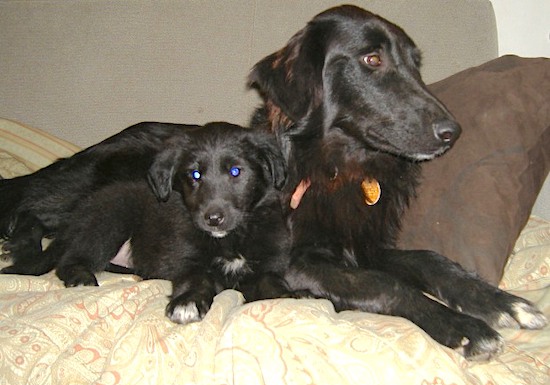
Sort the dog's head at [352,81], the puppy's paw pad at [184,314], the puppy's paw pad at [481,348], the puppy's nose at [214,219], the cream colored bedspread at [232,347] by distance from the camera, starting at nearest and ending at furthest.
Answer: the cream colored bedspread at [232,347]
the puppy's paw pad at [481,348]
the puppy's paw pad at [184,314]
the dog's head at [352,81]
the puppy's nose at [214,219]

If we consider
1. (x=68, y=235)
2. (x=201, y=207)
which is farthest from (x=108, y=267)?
(x=201, y=207)

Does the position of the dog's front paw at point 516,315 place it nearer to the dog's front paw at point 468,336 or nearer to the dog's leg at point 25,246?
the dog's front paw at point 468,336

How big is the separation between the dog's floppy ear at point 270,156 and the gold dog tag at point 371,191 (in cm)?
30

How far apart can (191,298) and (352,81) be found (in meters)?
0.88

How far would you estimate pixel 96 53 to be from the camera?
2.88 m

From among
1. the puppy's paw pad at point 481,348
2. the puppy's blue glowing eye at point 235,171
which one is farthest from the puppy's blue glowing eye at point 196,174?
the puppy's paw pad at point 481,348

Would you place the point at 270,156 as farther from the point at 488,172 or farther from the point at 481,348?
the point at 481,348

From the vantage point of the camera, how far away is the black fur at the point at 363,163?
1691mm

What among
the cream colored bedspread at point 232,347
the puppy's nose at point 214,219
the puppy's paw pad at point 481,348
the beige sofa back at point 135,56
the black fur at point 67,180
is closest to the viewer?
the cream colored bedspread at point 232,347

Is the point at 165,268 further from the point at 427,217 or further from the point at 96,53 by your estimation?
the point at 96,53

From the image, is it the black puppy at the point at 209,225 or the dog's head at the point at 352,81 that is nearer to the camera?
the dog's head at the point at 352,81

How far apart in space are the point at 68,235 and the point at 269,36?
1337 millimetres

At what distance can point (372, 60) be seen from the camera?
6.15 feet

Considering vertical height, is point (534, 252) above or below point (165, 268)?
above
